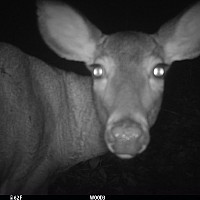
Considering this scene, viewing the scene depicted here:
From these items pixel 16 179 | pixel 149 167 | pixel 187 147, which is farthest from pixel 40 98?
pixel 187 147

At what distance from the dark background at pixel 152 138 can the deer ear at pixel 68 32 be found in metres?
0.46

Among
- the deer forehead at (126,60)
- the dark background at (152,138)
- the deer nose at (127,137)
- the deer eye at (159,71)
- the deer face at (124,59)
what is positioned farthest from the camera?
the dark background at (152,138)

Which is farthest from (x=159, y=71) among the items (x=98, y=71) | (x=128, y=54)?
(x=98, y=71)

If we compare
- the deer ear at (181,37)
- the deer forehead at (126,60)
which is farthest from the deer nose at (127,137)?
the deer ear at (181,37)

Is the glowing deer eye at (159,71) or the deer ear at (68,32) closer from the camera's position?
the glowing deer eye at (159,71)

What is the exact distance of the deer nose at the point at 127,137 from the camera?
3102mm

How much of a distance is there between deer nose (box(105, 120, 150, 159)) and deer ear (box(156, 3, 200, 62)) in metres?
1.58

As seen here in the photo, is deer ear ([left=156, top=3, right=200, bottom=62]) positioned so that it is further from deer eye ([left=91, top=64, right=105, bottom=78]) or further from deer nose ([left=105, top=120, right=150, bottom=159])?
deer nose ([left=105, top=120, right=150, bottom=159])

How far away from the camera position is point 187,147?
27.0 ft

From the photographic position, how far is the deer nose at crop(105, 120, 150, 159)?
3102 mm

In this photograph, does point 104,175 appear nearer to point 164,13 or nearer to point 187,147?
point 187,147

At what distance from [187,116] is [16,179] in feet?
23.9

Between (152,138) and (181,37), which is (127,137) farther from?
(152,138)

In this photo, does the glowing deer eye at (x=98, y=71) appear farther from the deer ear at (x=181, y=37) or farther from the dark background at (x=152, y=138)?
the dark background at (x=152, y=138)
